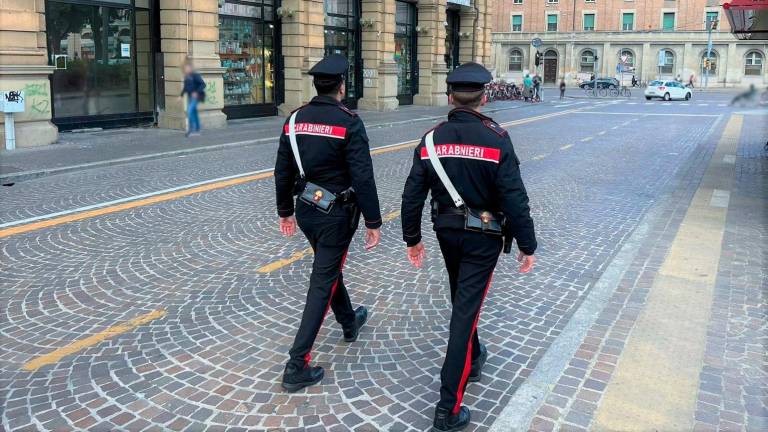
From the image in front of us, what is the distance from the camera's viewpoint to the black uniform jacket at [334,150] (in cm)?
438

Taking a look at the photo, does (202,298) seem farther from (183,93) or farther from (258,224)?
(183,93)

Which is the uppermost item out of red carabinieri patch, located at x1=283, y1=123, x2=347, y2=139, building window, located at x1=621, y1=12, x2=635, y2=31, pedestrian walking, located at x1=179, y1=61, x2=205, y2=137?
building window, located at x1=621, y1=12, x2=635, y2=31

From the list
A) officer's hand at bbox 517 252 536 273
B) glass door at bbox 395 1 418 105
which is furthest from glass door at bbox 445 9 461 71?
officer's hand at bbox 517 252 536 273

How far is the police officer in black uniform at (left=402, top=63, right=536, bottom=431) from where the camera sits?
3.85 m

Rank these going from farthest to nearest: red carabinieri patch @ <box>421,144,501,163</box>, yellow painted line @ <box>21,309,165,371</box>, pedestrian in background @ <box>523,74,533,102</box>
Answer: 1. pedestrian in background @ <box>523,74,533,102</box>
2. yellow painted line @ <box>21,309,165,371</box>
3. red carabinieri patch @ <box>421,144,501,163</box>

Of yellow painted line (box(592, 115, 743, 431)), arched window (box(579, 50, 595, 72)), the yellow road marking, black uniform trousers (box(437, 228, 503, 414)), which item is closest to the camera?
black uniform trousers (box(437, 228, 503, 414))

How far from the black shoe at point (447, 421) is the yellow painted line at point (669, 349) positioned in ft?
2.60

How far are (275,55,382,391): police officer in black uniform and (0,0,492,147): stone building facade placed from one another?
0.48 meters

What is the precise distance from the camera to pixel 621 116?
104 feet

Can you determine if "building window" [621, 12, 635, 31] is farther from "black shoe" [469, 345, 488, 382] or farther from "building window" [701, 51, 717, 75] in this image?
"black shoe" [469, 345, 488, 382]

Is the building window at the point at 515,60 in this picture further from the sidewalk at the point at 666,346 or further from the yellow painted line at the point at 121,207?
the sidewalk at the point at 666,346

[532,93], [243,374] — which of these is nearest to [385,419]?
[243,374]

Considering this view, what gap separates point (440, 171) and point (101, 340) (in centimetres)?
306

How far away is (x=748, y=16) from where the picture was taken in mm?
4090
